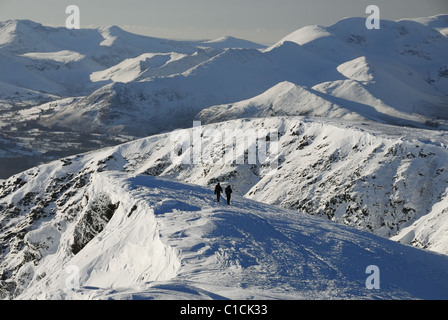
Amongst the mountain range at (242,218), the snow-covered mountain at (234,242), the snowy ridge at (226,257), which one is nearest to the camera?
the snowy ridge at (226,257)

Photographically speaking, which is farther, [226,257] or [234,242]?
[234,242]

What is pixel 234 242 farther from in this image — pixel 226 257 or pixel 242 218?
pixel 242 218

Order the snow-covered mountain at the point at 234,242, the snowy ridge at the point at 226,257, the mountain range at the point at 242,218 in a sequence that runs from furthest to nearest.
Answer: the mountain range at the point at 242,218 < the snow-covered mountain at the point at 234,242 < the snowy ridge at the point at 226,257

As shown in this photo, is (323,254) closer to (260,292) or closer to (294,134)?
(260,292)

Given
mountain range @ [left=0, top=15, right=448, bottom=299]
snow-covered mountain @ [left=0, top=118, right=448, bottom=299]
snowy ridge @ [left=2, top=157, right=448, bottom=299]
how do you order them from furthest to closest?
mountain range @ [left=0, top=15, right=448, bottom=299]
snow-covered mountain @ [left=0, top=118, right=448, bottom=299]
snowy ridge @ [left=2, top=157, right=448, bottom=299]

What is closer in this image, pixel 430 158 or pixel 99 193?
pixel 99 193

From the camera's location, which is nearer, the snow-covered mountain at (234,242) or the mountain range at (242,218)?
the snow-covered mountain at (234,242)

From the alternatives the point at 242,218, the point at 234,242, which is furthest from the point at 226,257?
the point at 242,218
